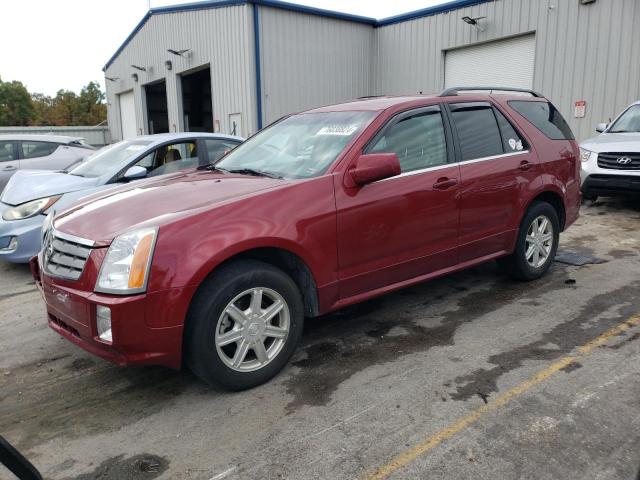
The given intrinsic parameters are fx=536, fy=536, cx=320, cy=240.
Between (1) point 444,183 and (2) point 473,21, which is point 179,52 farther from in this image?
(1) point 444,183

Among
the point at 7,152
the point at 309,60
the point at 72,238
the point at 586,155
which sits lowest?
the point at 72,238

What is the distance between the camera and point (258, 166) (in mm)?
4004

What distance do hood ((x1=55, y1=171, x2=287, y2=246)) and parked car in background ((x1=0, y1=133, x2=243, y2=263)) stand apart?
190 cm

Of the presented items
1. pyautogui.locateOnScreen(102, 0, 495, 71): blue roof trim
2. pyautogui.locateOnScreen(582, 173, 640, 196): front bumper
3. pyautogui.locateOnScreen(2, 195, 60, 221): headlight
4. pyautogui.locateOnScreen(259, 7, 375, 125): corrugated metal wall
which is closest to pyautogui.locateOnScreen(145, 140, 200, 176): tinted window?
pyautogui.locateOnScreen(2, 195, 60, 221): headlight

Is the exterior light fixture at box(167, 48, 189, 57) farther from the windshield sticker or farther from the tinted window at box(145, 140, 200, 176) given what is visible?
the windshield sticker

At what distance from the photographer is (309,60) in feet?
53.3

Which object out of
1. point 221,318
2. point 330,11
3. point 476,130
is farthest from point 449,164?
point 330,11

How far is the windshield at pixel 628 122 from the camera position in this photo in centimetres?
899

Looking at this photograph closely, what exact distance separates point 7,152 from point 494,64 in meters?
11.5

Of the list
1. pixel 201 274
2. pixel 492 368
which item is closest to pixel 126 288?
pixel 201 274

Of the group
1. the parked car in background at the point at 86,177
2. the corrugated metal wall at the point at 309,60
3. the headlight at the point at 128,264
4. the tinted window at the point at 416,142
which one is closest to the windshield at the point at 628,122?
the tinted window at the point at 416,142

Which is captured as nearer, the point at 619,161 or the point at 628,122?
the point at 619,161

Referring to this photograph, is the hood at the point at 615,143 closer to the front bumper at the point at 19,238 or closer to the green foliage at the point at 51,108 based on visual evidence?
the front bumper at the point at 19,238

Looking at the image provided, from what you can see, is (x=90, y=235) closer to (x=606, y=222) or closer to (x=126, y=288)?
(x=126, y=288)
